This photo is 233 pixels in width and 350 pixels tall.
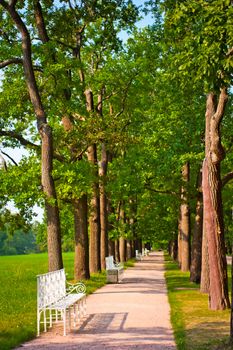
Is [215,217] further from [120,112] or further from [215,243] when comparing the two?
[120,112]

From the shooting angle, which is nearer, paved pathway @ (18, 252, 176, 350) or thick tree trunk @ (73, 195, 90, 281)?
paved pathway @ (18, 252, 176, 350)

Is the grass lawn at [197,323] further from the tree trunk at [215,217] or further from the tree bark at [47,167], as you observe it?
the tree bark at [47,167]

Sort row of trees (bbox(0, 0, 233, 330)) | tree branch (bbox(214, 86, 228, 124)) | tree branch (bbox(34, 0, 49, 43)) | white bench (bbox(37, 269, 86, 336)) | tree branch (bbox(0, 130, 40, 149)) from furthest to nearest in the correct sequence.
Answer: tree branch (bbox(0, 130, 40, 149)) < tree branch (bbox(34, 0, 49, 43)) < tree branch (bbox(214, 86, 228, 124)) < row of trees (bbox(0, 0, 233, 330)) < white bench (bbox(37, 269, 86, 336))

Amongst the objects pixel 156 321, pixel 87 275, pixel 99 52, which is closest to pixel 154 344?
pixel 156 321

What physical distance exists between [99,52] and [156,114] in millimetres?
4562

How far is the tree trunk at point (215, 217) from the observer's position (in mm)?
16453

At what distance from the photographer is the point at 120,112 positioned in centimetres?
3366

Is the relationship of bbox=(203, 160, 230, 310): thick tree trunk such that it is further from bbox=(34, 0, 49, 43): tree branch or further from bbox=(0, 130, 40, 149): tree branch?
bbox=(0, 130, 40, 149): tree branch

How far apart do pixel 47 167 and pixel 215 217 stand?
5.15 meters

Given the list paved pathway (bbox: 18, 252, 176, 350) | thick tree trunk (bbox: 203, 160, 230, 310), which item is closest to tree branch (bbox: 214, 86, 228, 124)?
thick tree trunk (bbox: 203, 160, 230, 310)

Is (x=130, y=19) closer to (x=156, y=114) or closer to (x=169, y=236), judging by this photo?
(x=156, y=114)

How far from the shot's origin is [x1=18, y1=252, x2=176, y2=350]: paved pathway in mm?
10852

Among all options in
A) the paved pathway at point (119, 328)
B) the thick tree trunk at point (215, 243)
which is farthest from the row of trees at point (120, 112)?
the paved pathway at point (119, 328)

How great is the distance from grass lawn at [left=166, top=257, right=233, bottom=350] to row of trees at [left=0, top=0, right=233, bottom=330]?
0.82 meters
